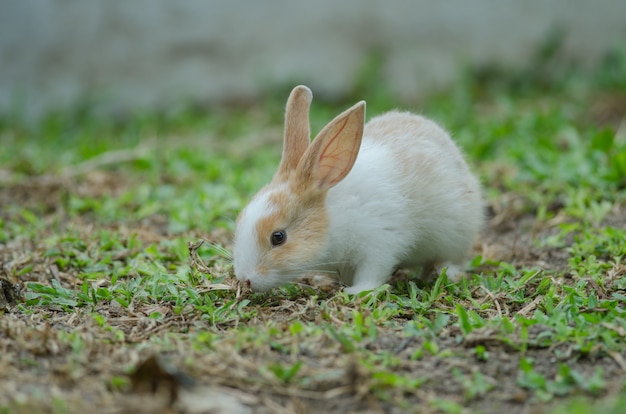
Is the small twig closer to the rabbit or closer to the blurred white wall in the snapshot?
the blurred white wall

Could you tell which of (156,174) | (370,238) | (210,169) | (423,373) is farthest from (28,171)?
(423,373)

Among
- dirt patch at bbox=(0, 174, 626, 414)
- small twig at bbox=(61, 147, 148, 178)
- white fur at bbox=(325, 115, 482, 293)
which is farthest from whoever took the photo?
small twig at bbox=(61, 147, 148, 178)

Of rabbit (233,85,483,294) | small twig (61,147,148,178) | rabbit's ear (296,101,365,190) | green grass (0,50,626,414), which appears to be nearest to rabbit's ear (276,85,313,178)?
rabbit (233,85,483,294)

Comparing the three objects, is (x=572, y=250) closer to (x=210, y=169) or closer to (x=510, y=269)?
(x=510, y=269)

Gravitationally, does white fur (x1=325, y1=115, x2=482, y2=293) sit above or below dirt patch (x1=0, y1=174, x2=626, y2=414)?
above

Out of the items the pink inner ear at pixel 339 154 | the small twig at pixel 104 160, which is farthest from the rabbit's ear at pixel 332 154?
the small twig at pixel 104 160

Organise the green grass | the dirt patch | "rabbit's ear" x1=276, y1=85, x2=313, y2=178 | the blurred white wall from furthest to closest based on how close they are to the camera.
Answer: the blurred white wall, "rabbit's ear" x1=276, y1=85, x2=313, y2=178, the green grass, the dirt patch

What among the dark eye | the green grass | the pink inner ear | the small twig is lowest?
the green grass

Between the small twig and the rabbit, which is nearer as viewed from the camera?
the rabbit
